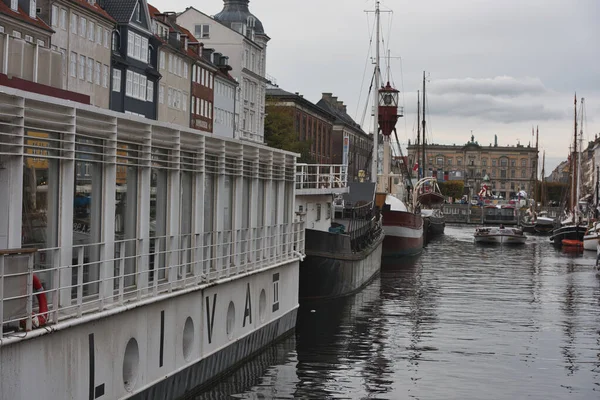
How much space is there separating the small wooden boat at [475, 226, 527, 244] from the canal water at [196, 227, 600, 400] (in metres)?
40.3

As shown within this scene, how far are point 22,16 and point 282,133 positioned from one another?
184 feet

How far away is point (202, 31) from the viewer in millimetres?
102688

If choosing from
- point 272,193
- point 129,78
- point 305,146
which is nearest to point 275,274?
point 272,193

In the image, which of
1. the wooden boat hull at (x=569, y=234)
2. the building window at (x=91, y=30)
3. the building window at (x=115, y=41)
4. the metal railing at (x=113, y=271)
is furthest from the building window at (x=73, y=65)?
the wooden boat hull at (x=569, y=234)

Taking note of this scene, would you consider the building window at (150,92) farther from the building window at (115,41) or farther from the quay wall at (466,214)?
the quay wall at (466,214)

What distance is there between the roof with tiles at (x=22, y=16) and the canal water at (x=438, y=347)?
72.4 ft

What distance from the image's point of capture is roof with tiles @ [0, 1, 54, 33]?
49750 millimetres

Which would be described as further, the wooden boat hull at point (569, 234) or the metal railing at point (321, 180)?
the wooden boat hull at point (569, 234)

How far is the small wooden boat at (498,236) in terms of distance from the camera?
89.8 m

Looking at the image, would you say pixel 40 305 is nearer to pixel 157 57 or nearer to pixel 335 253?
pixel 335 253

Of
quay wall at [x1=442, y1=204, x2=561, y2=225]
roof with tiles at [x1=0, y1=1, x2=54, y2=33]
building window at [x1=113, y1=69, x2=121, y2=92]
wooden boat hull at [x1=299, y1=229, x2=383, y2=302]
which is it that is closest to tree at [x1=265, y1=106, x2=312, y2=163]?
building window at [x1=113, y1=69, x2=121, y2=92]

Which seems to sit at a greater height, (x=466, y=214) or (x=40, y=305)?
(x=40, y=305)

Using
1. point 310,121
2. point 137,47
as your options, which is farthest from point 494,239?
point 310,121

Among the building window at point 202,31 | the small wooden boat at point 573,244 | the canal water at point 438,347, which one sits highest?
the building window at point 202,31
